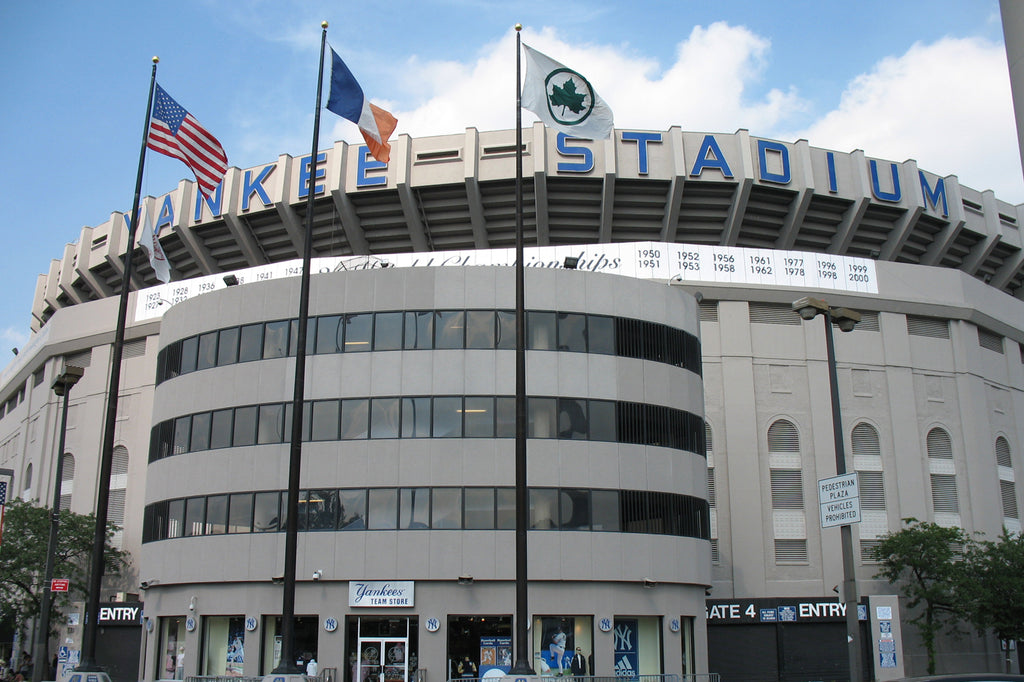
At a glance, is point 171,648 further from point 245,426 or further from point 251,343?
point 251,343

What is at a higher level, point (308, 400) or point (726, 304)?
point (726, 304)

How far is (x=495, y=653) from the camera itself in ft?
111

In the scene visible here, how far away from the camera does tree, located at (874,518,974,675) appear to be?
1762 inches

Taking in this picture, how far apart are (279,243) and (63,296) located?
Result: 23308 mm

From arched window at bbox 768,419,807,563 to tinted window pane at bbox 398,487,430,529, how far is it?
22.0 metres

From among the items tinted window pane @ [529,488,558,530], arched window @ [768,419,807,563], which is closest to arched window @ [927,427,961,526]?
arched window @ [768,419,807,563]

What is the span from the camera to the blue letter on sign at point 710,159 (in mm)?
54562

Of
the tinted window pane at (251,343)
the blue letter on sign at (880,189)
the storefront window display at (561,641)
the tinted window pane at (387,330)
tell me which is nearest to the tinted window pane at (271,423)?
the tinted window pane at (251,343)

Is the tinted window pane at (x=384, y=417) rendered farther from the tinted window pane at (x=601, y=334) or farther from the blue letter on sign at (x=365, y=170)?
the blue letter on sign at (x=365, y=170)

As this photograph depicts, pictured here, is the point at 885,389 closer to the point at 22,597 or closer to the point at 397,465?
the point at 397,465

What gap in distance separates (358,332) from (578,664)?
1484cm

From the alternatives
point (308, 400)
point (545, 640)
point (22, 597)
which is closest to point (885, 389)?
point (545, 640)

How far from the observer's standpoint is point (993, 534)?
5097cm

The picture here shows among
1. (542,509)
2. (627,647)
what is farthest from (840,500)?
(627,647)
